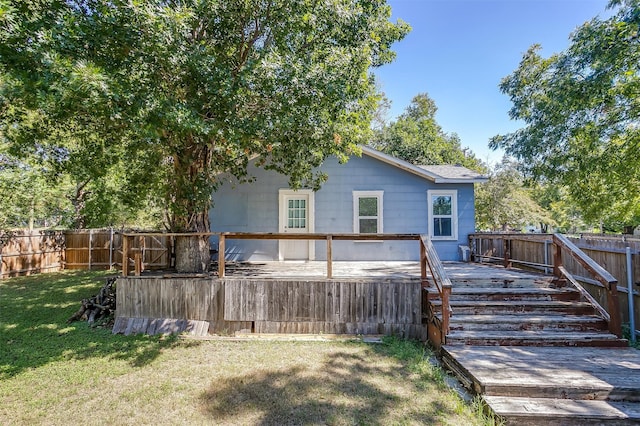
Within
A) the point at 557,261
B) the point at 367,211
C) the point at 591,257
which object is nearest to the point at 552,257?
the point at 591,257

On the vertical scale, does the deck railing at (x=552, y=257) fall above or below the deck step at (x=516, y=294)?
above

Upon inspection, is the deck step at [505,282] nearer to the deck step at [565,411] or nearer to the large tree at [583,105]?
the deck step at [565,411]

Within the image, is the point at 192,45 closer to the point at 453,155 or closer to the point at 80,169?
the point at 80,169

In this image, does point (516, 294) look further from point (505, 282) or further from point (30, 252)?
point (30, 252)

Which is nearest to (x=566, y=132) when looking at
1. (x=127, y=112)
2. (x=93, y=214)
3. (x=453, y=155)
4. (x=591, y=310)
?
(x=591, y=310)

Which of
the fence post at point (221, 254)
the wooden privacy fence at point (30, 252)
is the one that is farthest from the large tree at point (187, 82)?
the wooden privacy fence at point (30, 252)

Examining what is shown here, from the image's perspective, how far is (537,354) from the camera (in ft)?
13.9

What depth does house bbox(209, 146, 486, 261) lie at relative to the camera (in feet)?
30.9

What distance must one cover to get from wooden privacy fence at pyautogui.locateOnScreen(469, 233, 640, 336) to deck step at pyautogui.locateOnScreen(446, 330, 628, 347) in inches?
20.4

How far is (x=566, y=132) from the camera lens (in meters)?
8.57

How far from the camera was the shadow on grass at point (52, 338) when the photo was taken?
4.88 m

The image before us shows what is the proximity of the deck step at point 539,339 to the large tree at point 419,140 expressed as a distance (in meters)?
15.9

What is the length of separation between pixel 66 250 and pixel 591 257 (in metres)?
17.9

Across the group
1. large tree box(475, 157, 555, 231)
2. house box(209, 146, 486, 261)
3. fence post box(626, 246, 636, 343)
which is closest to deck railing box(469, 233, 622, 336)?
fence post box(626, 246, 636, 343)
